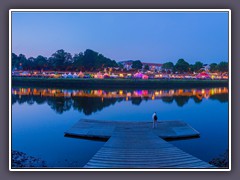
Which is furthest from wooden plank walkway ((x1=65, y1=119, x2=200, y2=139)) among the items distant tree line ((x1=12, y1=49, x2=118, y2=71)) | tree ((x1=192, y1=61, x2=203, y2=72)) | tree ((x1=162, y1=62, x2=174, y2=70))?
tree ((x1=162, y1=62, x2=174, y2=70))

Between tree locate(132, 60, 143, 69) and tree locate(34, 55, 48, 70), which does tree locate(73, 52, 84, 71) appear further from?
tree locate(132, 60, 143, 69)

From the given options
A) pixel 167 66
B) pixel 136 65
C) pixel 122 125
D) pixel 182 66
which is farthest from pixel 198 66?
pixel 122 125

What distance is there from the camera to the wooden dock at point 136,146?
15.9 ft

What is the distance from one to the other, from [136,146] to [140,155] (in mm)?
689

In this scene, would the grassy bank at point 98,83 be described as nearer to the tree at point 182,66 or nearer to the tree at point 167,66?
the tree at point 167,66

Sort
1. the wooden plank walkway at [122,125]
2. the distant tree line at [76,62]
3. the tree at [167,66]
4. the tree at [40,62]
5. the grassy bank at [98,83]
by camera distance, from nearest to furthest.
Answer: the wooden plank walkway at [122,125] → the tree at [40,62] → the grassy bank at [98,83] → the distant tree line at [76,62] → the tree at [167,66]

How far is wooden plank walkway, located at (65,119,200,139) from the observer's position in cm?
721

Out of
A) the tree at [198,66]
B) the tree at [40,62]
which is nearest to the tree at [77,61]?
the tree at [40,62]

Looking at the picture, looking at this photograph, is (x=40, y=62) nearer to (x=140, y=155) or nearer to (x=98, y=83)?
(x=98, y=83)

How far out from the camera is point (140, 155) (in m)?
5.26

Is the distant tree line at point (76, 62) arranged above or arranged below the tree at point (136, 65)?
below

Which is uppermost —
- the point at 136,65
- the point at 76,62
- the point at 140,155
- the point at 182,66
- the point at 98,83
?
the point at 182,66

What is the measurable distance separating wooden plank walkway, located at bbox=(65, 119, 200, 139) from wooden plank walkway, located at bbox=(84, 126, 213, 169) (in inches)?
17.6
